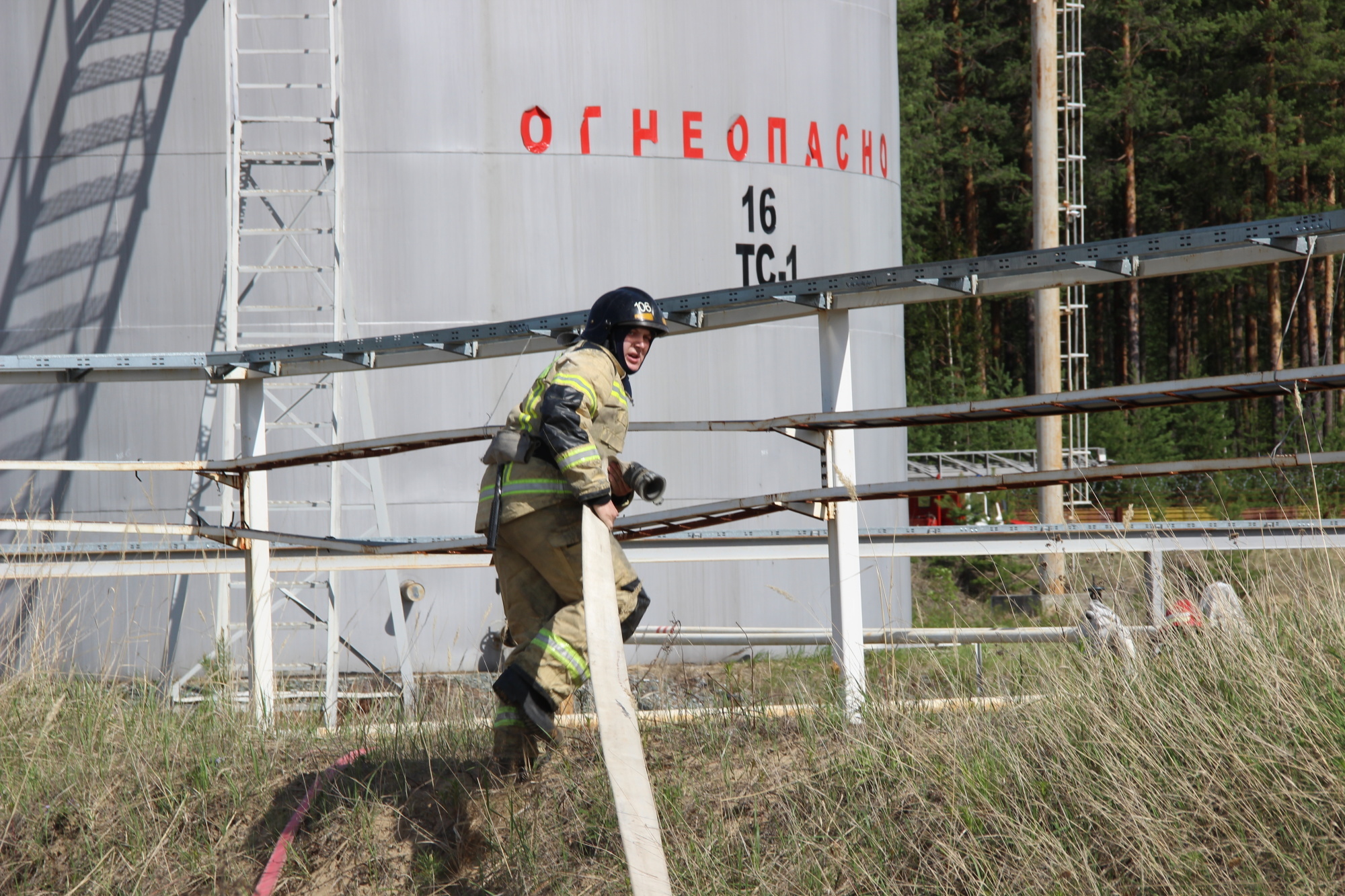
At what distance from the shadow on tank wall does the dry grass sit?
6.65 metres

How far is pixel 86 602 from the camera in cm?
941

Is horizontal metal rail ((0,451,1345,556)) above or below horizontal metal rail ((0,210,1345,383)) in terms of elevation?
below

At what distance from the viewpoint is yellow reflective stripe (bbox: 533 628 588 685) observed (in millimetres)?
3771

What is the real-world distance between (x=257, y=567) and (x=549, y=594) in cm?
164

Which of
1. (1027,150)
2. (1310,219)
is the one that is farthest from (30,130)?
(1027,150)

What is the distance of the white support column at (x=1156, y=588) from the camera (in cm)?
382

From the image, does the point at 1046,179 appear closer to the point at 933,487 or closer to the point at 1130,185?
the point at 933,487

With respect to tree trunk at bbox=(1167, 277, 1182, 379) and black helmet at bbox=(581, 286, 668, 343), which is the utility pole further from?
tree trunk at bbox=(1167, 277, 1182, 379)

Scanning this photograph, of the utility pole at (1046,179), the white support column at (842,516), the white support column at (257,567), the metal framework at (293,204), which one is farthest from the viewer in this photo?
the utility pole at (1046,179)

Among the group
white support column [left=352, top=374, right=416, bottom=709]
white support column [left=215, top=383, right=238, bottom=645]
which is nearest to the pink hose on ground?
white support column [left=215, top=383, right=238, bottom=645]

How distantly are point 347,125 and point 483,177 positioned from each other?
3.91 feet

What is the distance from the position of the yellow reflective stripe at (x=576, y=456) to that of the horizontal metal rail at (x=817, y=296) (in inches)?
36.2

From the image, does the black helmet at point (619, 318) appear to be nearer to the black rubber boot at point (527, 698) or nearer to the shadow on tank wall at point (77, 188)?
the black rubber boot at point (527, 698)

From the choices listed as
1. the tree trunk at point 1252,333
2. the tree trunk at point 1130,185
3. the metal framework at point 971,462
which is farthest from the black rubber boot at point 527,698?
the tree trunk at point 1252,333
